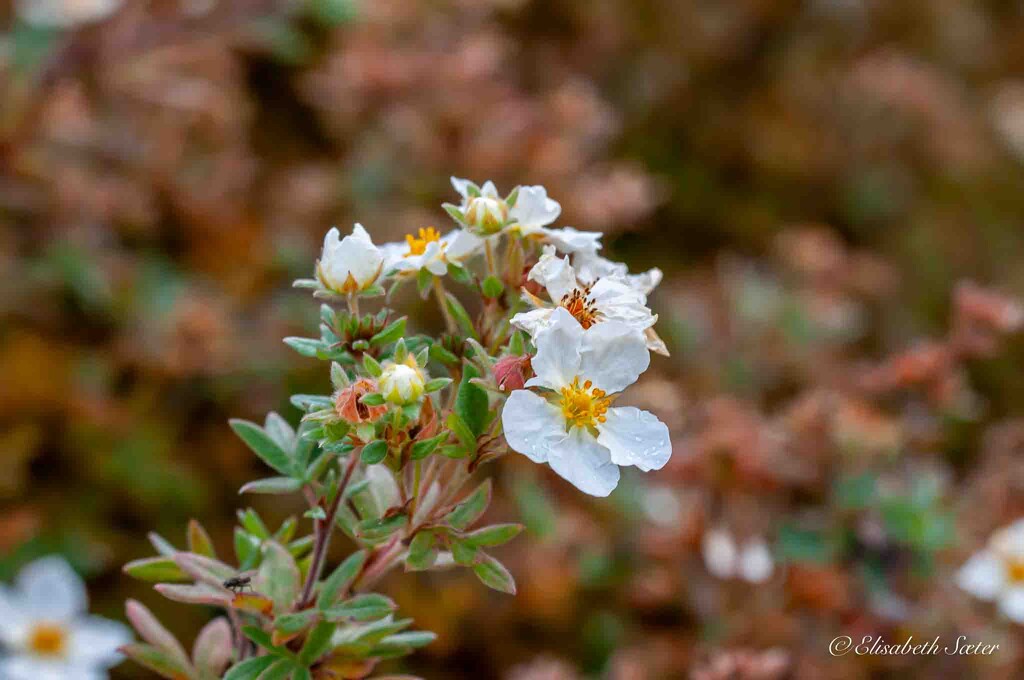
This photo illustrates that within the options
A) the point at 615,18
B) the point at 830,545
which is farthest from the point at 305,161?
the point at 830,545

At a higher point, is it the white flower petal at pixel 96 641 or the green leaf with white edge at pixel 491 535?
the white flower petal at pixel 96 641

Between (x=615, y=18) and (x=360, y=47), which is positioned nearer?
(x=360, y=47)

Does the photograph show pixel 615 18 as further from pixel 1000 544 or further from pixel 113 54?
pixel 1000 544

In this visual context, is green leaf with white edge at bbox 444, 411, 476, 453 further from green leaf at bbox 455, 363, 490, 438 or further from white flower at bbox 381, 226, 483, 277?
Answer: white flower at bbox 381, 226, 483, 277

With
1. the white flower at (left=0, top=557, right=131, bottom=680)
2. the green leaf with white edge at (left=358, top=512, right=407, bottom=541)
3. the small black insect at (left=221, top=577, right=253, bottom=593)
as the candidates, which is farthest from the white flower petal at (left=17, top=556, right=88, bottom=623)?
the green leaf with white edge at (left=358, top=512, right=407, bottom=541)

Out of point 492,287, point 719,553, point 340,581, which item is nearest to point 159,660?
point 340,581

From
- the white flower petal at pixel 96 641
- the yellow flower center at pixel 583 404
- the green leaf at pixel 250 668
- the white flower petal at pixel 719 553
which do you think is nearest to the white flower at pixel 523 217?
the yellow flower center at pixel 583 404

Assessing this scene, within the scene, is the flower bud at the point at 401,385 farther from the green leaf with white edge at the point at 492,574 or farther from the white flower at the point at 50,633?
the white flower at the point at 50,633
